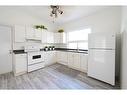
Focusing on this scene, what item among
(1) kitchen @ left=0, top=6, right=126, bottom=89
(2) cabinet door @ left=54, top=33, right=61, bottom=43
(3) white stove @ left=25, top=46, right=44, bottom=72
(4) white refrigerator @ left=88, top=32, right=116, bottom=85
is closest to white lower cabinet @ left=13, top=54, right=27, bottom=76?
(1) kitchen @ left=0, top=6, right=126, bottom=89

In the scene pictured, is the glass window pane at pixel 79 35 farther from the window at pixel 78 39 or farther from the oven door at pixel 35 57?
the oven door at pixel 35 57

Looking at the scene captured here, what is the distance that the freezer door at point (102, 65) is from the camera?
7.48 feet

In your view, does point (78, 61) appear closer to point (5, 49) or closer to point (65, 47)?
point (65, 47)

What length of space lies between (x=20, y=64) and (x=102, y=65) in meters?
3.06

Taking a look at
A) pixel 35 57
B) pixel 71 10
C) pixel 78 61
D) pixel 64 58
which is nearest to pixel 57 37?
pixel 64 58

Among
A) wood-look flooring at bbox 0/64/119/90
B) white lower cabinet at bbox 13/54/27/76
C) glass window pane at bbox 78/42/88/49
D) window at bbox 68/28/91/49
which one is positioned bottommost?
wood-look flooring at bbox 0/64/119/90

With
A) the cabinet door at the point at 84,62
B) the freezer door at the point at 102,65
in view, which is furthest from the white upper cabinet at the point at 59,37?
the freezer door at the point at 102,65

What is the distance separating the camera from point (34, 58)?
3680mm

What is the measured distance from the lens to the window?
13.5 feet

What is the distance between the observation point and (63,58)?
454 centimetres

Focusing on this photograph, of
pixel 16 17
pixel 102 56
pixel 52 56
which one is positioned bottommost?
pixel 52 56

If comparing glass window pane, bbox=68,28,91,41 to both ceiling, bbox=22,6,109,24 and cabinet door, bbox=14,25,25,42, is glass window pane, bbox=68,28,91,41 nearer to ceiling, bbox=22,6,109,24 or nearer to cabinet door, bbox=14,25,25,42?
ceiling, bbox=22,6,109,24
